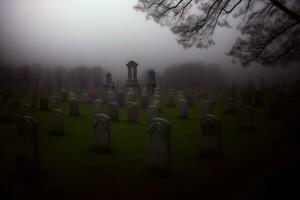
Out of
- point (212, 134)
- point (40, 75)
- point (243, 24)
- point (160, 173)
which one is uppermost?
point (243, 24)

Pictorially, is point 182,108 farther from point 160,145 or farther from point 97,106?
point 160,145

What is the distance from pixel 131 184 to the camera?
4113 mm

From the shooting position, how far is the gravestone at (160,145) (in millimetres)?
4488

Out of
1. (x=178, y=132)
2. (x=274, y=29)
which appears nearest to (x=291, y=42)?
(x=274, y=29)

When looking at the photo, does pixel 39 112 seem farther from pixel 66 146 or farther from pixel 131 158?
pixel 131 158

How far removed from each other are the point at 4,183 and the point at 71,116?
522 cm

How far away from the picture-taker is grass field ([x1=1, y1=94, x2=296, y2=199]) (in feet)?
12.8

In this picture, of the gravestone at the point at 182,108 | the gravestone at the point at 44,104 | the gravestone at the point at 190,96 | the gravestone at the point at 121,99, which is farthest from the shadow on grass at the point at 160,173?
the gravestone at the point at 121,99

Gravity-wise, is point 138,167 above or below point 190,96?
below

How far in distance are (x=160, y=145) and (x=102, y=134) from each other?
1508 millimetres

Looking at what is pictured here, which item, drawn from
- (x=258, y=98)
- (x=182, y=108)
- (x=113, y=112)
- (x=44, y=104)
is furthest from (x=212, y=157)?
(x=258, y=98)

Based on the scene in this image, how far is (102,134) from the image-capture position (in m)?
5.58

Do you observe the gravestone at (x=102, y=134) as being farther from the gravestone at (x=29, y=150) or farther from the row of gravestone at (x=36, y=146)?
the gravestone at (x=29, y=150)

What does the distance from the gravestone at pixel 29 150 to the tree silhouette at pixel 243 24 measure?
3.08 m
